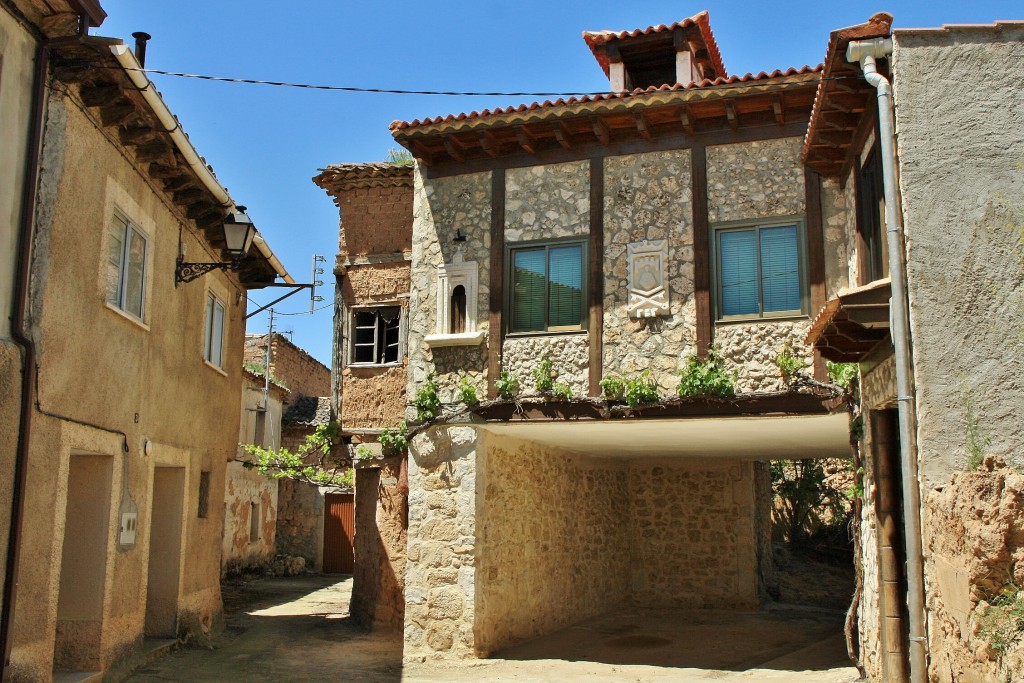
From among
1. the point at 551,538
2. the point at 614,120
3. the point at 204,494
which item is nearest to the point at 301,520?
the point at 204,494

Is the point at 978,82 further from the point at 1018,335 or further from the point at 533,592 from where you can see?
the point at 533,592

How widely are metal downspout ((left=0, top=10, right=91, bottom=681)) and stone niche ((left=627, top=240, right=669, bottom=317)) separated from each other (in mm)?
6105

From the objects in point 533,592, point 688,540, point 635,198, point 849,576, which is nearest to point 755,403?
point 635,198

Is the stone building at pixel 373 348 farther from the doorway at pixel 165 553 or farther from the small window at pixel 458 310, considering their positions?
the doorway at pixel 165 553

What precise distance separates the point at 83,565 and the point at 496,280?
550 cm

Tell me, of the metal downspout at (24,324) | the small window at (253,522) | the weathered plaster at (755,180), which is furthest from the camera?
the small window at (253,522)

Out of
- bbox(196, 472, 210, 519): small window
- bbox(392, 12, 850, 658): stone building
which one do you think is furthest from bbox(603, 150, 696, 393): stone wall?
bbox(196, 472, 210, 519): small window

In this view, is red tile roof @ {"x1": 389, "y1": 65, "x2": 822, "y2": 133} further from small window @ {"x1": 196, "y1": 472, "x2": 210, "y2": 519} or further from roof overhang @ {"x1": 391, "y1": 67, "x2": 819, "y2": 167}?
small window @ {"x1": 196, "y1": 472, "x2": 210, "y2": 519}

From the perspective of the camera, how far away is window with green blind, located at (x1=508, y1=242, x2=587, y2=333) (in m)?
11.2

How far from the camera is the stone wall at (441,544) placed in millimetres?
10984

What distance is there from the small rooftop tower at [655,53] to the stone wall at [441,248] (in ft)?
10.5

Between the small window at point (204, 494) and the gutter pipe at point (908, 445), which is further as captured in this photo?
the small window at point (204, 494)

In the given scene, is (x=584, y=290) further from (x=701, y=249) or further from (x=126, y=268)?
(x=126, y=268)

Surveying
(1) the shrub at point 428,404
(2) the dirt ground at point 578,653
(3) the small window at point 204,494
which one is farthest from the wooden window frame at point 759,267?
(3) the small window at point 204,494
